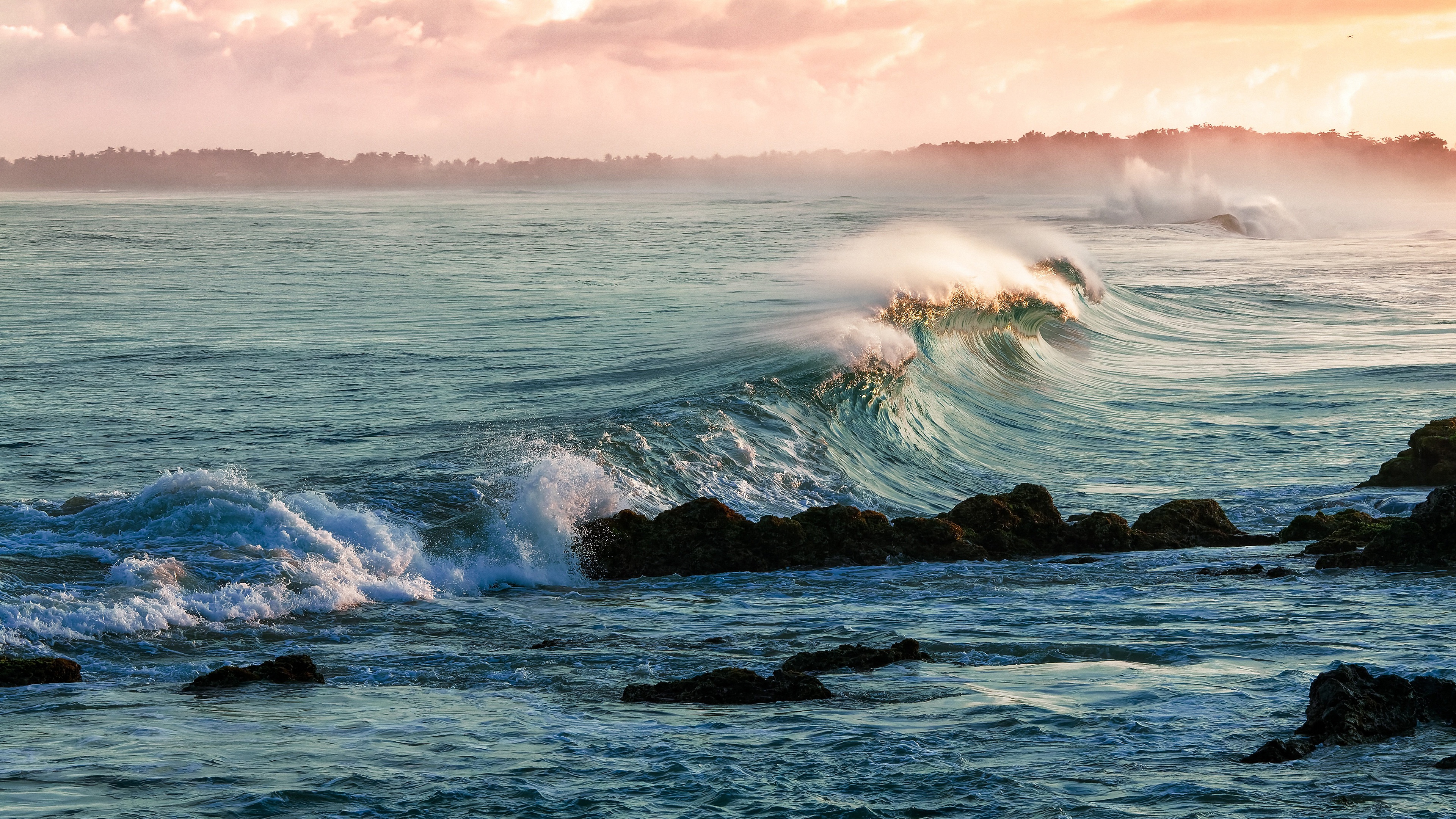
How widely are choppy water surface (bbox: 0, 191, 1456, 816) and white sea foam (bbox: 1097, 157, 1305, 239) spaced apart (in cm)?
3994

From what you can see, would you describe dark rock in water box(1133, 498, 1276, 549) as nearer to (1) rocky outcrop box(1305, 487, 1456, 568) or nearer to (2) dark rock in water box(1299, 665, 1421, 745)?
(1) rocky outcrop box(1305, 487, 1456, 568)

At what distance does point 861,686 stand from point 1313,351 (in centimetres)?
2119

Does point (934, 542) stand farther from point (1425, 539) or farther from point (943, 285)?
point (943, 285)

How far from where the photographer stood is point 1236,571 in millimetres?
9164

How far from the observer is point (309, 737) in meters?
5.62

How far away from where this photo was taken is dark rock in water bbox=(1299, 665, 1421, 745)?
5.13 m

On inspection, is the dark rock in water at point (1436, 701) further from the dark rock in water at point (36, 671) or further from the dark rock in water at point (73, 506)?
the dark rock in water at point (73, 506)

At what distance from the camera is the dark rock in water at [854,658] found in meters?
6.78

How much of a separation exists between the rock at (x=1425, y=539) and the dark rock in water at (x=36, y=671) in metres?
8.26

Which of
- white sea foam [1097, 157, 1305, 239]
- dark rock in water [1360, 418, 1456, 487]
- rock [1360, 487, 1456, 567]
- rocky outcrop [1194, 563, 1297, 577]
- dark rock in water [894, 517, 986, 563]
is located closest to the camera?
rock [1360, 487, 1456, 567]

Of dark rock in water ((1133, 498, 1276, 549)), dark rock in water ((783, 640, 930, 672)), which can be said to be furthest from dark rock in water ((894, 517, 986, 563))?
dark rock in water ((783, 640, 930, 672))

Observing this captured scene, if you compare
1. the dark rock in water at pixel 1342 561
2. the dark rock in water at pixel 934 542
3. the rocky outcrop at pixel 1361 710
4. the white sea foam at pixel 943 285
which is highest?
the white sea foam at pixel 943 285

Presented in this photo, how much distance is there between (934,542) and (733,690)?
4.47 metres

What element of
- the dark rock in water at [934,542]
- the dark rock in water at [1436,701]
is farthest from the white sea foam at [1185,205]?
the dark rock in water at [1436,701]
